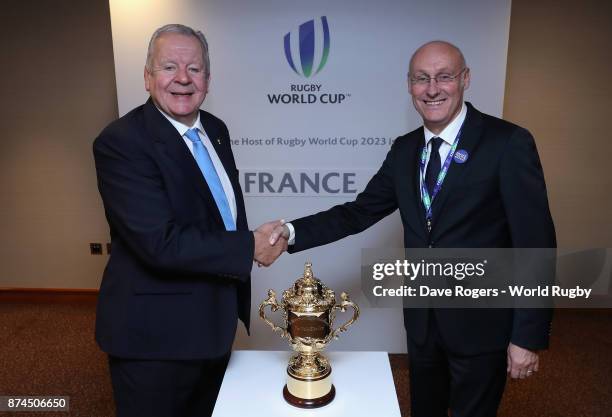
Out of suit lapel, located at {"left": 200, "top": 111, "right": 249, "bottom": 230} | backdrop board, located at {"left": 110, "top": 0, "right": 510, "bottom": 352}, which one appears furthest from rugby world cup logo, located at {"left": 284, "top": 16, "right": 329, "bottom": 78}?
suit lapel, located at {"left": 200, "top": 111, "right": 249, "bottom": 230}

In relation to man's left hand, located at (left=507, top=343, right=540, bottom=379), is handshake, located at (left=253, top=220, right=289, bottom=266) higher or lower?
higher

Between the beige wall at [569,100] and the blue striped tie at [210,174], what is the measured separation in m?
2.83

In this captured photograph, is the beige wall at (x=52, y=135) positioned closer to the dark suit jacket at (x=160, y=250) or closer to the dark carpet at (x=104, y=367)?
the dark carpet at (x=104, y=367)

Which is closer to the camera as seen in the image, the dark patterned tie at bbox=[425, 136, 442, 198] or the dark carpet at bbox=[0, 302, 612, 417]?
the dark patterned tie at bbox=[425, 136, 442, 198]

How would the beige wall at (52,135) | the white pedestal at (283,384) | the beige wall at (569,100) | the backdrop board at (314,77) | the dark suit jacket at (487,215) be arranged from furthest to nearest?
1. the beige wall at (52,135)
2. the beige wall at (569,100)
3. the backdrop board at (314,77)
4. the dark suit jacket at (487,215)
5. the white pedestal at (283,384)

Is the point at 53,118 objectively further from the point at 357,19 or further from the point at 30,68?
the point at 357,19

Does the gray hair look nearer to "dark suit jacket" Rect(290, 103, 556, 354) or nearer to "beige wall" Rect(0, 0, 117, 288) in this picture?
"dark suit jacket" Rect(290, 103, 556, 354)

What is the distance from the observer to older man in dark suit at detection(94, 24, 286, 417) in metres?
1.62

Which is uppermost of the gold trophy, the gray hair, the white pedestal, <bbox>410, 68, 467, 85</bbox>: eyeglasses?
the gray hair

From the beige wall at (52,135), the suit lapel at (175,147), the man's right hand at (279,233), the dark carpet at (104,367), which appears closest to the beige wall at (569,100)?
the dark carpet at (104,367)

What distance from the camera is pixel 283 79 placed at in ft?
9.94

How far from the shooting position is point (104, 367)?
324cm

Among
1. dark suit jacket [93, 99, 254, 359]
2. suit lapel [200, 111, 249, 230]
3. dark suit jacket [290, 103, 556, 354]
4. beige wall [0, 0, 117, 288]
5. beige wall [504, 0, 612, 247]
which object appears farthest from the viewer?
beige wall [0, 0, 117, 288]

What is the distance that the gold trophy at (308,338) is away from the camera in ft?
5.00
